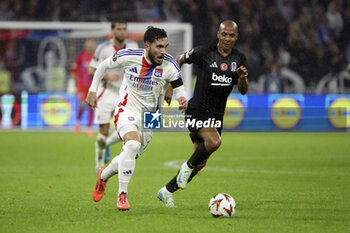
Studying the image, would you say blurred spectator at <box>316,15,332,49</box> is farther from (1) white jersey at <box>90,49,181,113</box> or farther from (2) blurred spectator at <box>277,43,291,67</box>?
(1) white jersey at <box>90,49,181,113</box>

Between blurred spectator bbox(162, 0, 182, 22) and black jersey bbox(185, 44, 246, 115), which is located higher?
blurred spectator bbox(162, 0, 182, 22)

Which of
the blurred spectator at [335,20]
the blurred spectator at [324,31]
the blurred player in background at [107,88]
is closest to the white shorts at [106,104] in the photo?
the blurred player in background at [107,88]

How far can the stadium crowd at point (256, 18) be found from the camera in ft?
71.9

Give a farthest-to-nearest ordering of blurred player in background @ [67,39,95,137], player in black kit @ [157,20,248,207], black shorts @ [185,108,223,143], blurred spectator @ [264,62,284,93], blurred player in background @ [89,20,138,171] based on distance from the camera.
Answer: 1. blurred spectator @ [264,62,284,93]
2. blurred player in background @ [67,39,95,137]
3. blurred player in background @ [89,20,138,171]
4. black shorts @ [185,108,223,143]
5. player in black kit @ [157,20,248,207]

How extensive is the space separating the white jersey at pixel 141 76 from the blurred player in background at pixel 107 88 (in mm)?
3200

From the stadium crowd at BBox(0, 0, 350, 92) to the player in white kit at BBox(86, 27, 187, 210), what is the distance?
14778 millimetres

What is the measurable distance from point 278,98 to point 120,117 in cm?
1276

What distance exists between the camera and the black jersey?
7141mm

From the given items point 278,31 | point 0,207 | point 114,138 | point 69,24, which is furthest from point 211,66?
point 278,31

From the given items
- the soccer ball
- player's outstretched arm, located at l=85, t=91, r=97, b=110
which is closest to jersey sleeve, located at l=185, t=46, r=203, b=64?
player's outstretched arm, located at l=85, t=91, r=97, b=110

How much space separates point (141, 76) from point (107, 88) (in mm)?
3756

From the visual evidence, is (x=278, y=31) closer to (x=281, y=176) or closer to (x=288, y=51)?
(x=288, y=51)

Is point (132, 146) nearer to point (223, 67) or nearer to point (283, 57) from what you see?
point (223, 67)

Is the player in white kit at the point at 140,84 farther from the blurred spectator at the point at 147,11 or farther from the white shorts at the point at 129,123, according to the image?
the blurred spectator at the point at 147,11
